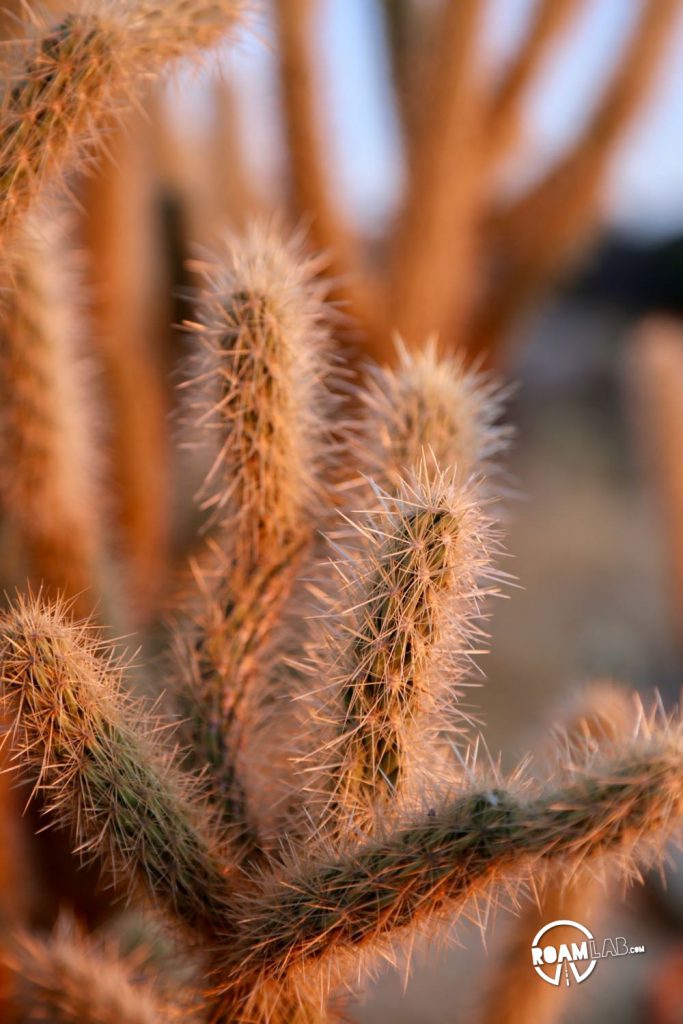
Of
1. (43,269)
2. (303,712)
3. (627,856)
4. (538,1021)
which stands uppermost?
(43,269)

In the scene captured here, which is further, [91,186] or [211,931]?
[91,186]

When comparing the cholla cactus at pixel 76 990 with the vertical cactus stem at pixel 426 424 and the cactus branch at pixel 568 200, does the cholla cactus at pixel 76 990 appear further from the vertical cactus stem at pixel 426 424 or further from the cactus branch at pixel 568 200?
the cactus branch at pixel 568 200

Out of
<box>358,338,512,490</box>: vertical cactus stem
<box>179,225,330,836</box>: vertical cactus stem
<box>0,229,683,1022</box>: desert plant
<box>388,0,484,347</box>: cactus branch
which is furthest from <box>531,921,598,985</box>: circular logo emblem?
<box>388,0,484,347</box>: cactus branch

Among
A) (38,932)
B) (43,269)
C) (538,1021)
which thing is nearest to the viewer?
(43,269)

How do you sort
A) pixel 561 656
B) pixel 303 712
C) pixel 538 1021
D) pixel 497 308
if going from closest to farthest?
pixel 303 712
pixel 538 1021
pixel 497 308
pixel 561 656

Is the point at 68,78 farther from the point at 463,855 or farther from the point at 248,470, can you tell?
the point at 463,855

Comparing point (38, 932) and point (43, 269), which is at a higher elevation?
point (43, 269)

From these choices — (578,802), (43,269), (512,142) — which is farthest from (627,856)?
(512,142)

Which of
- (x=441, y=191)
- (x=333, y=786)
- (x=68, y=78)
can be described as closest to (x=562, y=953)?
(x=333, y=786)

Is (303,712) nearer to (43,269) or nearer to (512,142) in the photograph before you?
(43,269)
